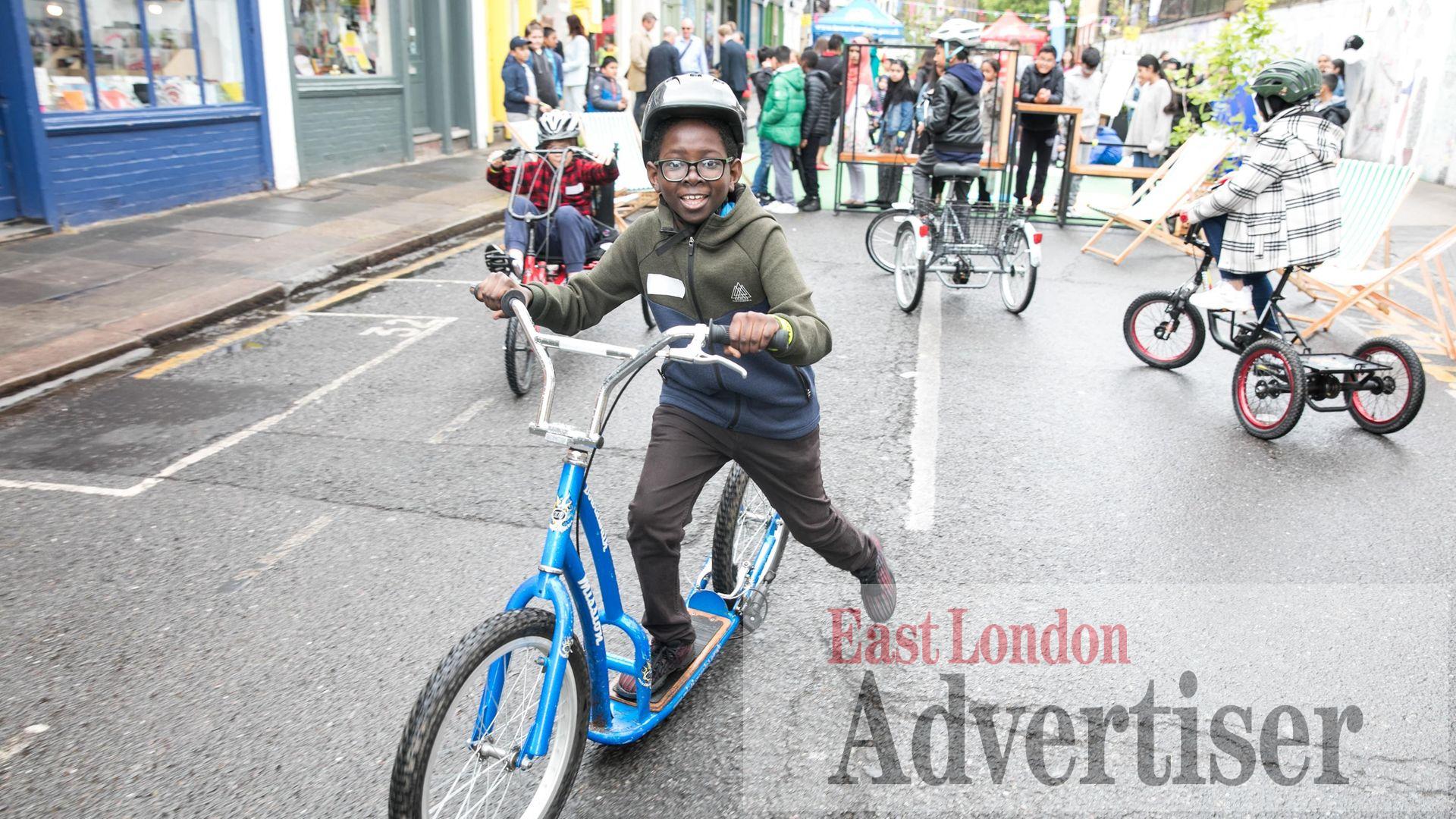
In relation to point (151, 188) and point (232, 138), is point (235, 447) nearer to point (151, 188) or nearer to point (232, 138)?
point (151, 188)

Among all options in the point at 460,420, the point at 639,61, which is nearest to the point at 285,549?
the point at 460,420

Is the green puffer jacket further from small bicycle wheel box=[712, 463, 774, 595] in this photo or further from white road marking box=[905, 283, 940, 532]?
small bicycle wheel box=[712, 463, 774, 595]

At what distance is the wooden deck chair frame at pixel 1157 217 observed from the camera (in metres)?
11.0

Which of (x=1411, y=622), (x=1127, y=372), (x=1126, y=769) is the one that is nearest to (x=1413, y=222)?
(x=1127, y=372)

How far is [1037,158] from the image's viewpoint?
13625 millimetres

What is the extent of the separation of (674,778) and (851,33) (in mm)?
28186

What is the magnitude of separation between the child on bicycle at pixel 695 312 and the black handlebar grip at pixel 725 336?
152 mm

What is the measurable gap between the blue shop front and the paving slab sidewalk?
0.30 metres

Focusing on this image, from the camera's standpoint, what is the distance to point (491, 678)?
8.45ft

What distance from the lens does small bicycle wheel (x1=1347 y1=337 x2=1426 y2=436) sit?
229 inches

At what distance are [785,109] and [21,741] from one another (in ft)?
37.4

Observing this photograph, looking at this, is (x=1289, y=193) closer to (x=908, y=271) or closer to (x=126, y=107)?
(x=908, y=271)

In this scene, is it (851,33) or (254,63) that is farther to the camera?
(851,33)

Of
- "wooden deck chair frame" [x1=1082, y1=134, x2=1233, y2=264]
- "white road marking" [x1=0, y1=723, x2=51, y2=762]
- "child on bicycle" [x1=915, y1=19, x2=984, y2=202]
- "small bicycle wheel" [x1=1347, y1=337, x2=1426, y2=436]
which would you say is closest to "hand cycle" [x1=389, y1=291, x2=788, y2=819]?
"white road marking" [x1=0, y1=723, x2=51, y2=762]
